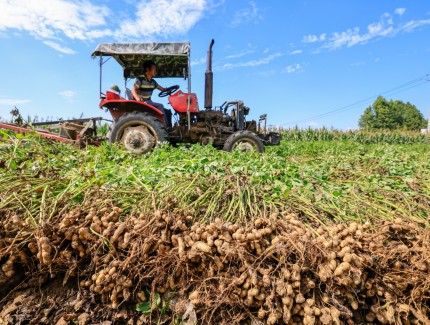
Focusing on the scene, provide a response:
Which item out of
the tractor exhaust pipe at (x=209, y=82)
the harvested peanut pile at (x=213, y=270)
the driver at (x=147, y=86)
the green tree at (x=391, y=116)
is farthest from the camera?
the green tree at (x=391, y=116)

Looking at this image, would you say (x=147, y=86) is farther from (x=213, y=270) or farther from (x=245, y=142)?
(x=213, y=270)

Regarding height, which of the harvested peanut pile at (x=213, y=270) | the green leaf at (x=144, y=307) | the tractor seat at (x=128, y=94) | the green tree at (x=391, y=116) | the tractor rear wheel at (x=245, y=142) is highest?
the green tree at (x=391, y=116)

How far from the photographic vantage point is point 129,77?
818cm

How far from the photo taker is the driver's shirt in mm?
6694

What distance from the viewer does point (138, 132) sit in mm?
6238

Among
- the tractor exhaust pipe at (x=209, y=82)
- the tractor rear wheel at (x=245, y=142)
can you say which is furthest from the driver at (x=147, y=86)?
the tractor rear wheel at (x=245, y=142)

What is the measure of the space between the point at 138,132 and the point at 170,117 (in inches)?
52.8

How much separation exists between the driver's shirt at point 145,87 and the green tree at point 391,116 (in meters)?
63.4

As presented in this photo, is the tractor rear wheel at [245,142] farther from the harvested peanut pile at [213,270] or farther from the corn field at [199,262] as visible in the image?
the harvested peanut pile at [213,270]

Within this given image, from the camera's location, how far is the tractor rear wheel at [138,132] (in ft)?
20.3

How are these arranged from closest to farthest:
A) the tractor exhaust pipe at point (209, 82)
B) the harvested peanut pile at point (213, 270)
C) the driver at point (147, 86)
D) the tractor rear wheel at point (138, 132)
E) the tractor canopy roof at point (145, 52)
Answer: the harvested peanut pile at point (213, 270) < the tractor rear wheel at point (138, 132) < the tractor canopy roof at point (145, 52) < the driver at point (147, 86) < the tractor exhaust pipe at point (209, 82)

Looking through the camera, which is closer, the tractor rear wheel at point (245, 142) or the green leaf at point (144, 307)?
the green leaf at point (144, 307)

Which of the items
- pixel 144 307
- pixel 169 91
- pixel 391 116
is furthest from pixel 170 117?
pixel 391 116

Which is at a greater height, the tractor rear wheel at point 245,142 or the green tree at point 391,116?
the green tree at point 391,116
